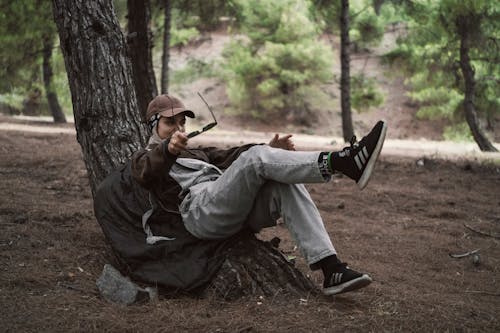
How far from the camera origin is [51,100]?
1881cm

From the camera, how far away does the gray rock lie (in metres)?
3.17

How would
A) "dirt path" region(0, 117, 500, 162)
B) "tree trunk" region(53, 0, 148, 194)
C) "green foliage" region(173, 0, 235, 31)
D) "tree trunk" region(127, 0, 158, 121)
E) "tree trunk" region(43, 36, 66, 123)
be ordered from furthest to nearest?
"tree trunk" region(43, 36, 66, 123) < "dirt path" region(0, 117, 500, 162) < "green foliage" region(173, 0, 235, 31) < "tree trunk" region(127, 0, 158, 121) < "tree trunk" region(53, 0, 148, 194)

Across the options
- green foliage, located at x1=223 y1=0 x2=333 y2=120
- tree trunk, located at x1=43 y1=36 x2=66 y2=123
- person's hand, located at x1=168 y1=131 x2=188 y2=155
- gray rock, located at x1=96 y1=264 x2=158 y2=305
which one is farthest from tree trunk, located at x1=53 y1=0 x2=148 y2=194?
green foliage, located at x1=223 y1=0 x2=333 y2=120

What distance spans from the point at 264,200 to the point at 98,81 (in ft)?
5.86

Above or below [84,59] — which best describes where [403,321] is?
below

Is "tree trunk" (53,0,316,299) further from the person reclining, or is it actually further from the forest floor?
the person reclining

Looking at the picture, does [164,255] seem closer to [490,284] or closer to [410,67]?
[490,284]

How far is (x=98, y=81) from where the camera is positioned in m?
4.13

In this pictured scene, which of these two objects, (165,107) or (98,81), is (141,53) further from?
(165,107)

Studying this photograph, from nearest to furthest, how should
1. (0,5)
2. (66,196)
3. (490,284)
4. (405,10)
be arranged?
1. (490,284)
2. (66,196)
3. (0,5)
4. (405,10)

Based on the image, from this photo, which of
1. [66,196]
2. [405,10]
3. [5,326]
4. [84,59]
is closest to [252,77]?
[405,10]

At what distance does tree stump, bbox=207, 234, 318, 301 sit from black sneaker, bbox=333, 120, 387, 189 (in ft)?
2.55

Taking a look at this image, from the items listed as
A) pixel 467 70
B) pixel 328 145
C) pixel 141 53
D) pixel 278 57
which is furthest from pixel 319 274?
pixel 278 57

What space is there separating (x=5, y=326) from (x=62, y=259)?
109 centimetres
